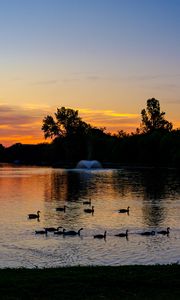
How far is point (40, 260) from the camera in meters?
30.6

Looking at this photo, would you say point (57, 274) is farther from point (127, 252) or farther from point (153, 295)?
point (127, 252)

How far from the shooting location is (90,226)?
151ft

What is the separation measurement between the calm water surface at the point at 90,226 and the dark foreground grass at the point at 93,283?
9.88 m

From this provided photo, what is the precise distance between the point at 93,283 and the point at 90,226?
95.1 ft

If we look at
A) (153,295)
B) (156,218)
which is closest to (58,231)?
(156,218)

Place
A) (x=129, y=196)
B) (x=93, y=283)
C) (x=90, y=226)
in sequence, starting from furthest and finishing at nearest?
1. (x=129, y=196)
2. (x=90, y=226)
3. (x=93, y=283)

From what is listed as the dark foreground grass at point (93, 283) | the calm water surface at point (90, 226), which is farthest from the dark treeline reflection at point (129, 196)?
the dark foreground grass at point (93, 283)

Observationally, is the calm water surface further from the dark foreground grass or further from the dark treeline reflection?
the dark foreground grass

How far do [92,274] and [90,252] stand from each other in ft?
49.9

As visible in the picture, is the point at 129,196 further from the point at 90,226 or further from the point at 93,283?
the point at 93,283

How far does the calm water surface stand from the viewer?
103 ft

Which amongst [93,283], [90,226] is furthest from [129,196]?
[93,283]

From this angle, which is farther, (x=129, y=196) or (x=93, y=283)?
(x=129, y=196)

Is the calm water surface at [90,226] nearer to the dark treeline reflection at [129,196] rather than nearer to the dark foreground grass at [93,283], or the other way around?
the dark treeline reflection at [129,196]
